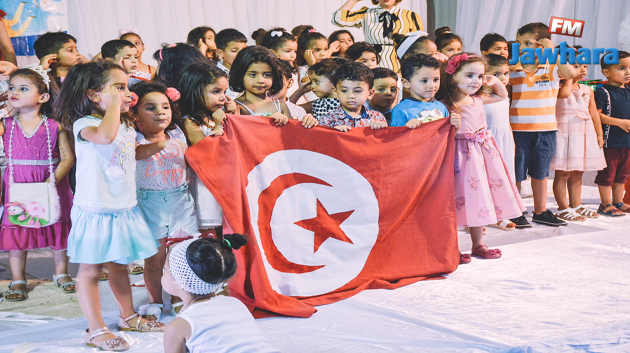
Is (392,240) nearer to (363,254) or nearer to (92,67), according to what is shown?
(363,254)

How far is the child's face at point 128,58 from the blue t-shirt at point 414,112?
1878 mm

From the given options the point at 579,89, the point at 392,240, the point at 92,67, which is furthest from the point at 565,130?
the point at 92,67

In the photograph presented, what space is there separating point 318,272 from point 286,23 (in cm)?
498

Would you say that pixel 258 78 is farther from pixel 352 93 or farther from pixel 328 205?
pixel 328 205

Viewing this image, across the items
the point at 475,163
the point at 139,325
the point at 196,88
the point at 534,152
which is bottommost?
the point at 139,325

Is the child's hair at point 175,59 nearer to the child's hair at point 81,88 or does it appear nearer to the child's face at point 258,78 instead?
the child's face at point 258,78

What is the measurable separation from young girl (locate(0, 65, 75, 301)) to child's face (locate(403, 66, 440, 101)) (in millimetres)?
2053

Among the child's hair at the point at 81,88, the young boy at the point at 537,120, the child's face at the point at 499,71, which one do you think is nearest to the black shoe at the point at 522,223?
the young boy at the point at 537,120

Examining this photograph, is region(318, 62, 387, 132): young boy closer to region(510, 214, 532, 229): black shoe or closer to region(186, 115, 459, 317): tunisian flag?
region(186, 115, 459, 317): tunisian flag

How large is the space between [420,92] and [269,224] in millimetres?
1307

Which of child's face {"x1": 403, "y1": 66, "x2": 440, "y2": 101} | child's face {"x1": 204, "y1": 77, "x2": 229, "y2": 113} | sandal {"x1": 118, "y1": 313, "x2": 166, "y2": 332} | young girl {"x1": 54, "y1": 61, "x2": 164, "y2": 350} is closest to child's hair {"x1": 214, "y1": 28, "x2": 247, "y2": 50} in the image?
child's face {"x1": 403, "y1": 66, "x2": 440, "y2": 101}

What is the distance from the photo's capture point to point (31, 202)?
10.4 feet

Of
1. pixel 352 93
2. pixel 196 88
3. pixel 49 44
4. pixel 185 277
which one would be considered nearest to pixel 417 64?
pixel 352 93

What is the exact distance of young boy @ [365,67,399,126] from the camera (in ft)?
12.3
